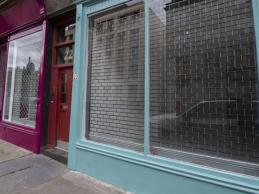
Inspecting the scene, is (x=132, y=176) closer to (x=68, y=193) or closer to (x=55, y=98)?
(x=68, y=193)

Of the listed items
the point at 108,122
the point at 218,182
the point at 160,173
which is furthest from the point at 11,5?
the point at 218,182

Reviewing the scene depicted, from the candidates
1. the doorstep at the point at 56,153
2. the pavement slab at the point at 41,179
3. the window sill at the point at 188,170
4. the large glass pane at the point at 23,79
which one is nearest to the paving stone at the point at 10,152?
A: the pavement slab at the point at 41,179

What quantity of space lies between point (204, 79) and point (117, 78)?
158cm

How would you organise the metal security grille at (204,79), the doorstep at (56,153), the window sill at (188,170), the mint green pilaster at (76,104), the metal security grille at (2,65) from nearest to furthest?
the window sill at (188,170) → the metal security grille at (204,79) → the mint green pilaster at (76,104) → the doorstep at (56,153) → the metal security grille at (2,65)

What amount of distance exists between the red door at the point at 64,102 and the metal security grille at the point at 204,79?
241cm

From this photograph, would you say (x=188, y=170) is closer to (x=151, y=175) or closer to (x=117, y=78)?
(x=151, y=175)

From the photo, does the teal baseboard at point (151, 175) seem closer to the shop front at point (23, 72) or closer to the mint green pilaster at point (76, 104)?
the mint green pilaster at point (76, 104)

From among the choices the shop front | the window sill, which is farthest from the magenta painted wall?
the window sill

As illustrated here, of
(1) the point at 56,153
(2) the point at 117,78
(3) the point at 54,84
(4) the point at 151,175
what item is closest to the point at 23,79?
(3) the point at 54,84

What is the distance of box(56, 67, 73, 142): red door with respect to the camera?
5125mm

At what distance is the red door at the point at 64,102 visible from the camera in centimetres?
512

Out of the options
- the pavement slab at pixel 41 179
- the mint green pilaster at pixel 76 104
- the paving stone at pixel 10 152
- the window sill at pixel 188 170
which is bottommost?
the pavement slab at pixel 41 179

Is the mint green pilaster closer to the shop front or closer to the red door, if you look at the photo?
the red door

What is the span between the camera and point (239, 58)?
2.80 m
